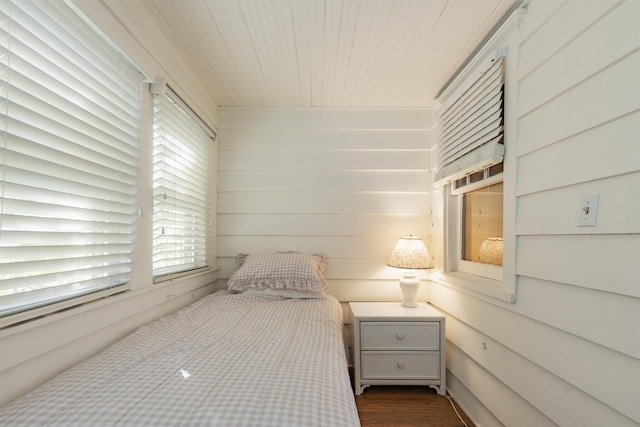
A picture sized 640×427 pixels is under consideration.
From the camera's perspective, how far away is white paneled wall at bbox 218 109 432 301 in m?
2.71

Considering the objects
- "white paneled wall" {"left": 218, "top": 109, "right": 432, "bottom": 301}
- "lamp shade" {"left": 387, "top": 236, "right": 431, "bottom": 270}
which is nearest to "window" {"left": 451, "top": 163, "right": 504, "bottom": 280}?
"lamp shade" {"left": 387, "top": 236, "right": 431, "bottom": 270}

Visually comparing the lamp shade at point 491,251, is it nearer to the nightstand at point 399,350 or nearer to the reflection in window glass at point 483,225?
the reflection in window glass at point 483,225

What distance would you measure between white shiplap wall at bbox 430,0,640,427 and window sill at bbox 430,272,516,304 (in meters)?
0.05

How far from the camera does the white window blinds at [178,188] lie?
5.81 feet

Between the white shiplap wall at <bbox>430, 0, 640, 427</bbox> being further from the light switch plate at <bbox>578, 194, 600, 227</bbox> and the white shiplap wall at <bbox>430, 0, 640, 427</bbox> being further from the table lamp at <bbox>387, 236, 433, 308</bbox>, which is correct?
the table lamp at <bbox>387, 236, 433, 308</bbox>

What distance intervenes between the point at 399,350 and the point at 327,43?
6.74 feet

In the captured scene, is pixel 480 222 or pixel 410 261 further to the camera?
pixel 410 261

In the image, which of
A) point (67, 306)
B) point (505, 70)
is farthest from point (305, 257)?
point (505, 70)

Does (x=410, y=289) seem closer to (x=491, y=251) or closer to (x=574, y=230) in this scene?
(x=491, y=251)

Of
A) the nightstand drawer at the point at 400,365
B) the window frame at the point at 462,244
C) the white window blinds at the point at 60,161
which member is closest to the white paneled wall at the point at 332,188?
the window frame at the point at 462,244

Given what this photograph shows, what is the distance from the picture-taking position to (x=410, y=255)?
236 cm

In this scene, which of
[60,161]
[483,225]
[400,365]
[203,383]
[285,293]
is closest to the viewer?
[203,383]

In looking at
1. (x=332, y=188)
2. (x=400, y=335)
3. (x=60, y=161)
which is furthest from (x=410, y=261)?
(x=60, y=161)

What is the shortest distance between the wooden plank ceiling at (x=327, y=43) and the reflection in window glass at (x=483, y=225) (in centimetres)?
89
